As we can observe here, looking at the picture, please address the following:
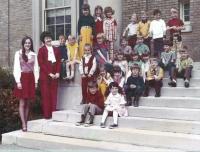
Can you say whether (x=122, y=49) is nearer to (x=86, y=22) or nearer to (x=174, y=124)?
(x=86, y=22)

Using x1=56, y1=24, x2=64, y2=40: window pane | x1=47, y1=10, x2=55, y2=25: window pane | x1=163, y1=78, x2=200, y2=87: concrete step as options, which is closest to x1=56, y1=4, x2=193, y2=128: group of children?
x1=163, y1=78, x2=200, y2=87: concrete step

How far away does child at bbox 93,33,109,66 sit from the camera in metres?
11.8

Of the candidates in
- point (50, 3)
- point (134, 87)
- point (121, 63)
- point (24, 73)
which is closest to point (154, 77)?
point (134, 87)

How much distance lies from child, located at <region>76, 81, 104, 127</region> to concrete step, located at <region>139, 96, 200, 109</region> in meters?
0.84

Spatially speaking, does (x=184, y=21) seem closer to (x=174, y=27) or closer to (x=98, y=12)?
(x=174, y=27)

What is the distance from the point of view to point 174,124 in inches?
369

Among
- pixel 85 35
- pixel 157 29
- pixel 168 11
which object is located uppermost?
pixel 168 11

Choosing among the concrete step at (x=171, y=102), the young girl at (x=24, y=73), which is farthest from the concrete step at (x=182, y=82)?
the young girl at (x=24, y=73)

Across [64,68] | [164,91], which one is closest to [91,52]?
[64,68]

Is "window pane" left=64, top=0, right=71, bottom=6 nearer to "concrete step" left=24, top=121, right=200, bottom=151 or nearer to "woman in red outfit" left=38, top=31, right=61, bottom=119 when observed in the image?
"woman in red outfit" left=38, top=31, right=61, bottom=119

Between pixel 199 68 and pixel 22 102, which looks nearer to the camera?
pixel 22 102

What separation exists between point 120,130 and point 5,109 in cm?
325

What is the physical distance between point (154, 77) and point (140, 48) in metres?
1.34

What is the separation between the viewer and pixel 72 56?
39.4 ft
